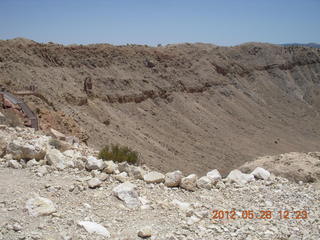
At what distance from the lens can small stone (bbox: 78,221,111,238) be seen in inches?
187

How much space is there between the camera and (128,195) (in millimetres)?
5777

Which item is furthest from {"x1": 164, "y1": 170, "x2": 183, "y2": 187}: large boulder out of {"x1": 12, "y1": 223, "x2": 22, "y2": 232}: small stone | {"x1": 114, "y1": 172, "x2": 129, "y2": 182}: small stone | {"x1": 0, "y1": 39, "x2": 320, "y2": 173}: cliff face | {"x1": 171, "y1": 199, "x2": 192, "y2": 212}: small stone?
{"x1": 0, "y1": 39, "x2": 320, "y2": 173}: cliff face

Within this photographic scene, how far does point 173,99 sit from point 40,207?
106 feet

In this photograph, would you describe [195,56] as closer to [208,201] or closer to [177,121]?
[177,121]

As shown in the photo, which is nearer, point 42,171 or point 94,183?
point 94,183

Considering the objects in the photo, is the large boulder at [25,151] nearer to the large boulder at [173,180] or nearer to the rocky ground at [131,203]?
the rocky ground at [131,203]

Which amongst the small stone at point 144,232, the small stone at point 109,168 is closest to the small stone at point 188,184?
the small stone at point 109,168

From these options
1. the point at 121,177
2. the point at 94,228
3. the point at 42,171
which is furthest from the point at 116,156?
the point at 94,228

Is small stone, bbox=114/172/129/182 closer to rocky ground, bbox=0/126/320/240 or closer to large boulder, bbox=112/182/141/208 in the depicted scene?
rocky ground, bbox=0/126/320/240

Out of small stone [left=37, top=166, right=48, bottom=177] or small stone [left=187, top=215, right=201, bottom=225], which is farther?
small stone [left=37, top=166, right=48, bottom=177]

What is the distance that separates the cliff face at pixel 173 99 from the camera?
24141mm
